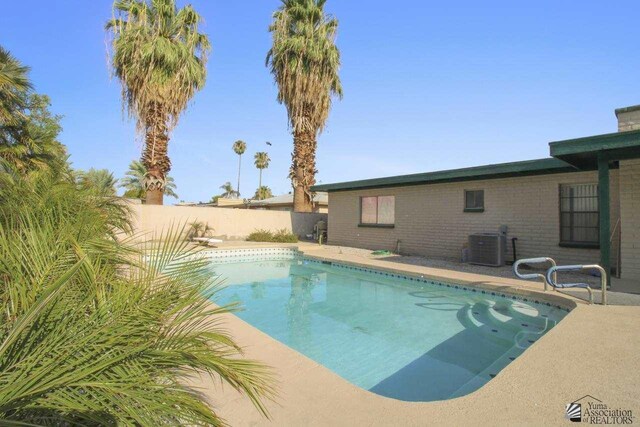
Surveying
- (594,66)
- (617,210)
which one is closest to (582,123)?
(594,66)

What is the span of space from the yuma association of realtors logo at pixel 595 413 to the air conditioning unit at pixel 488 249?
7.88 m

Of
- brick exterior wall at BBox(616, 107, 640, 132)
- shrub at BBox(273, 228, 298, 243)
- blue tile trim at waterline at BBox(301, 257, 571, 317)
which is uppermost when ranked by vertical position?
brick exterior wall at BBox(616, 107, 640, 132)

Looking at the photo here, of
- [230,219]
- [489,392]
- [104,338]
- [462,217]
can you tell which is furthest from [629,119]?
[230,219]

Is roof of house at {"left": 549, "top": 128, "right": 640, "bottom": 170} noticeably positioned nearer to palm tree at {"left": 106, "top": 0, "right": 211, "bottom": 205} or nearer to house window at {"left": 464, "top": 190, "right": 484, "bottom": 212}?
house window at {"left": 464, "top": 190, "right": 484, "bottom": 212}

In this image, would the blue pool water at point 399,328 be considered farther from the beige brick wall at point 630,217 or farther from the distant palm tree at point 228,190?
the distant palm tree at point 228,190

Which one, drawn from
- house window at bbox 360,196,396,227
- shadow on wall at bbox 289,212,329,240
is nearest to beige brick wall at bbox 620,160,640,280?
house window at bbox 360,196,396,227

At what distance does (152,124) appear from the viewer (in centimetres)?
1603

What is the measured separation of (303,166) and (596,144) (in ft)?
46.1

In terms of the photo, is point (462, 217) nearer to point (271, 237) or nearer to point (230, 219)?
point (271, 237)

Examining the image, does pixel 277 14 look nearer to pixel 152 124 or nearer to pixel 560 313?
pixel 152 124

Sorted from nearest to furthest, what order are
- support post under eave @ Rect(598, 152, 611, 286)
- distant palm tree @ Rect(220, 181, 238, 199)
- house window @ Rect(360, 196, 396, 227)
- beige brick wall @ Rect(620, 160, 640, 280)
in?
support post under eave @ Rect(598, 152, 611, 286), beige brick wall @ Rect(620, 160, 640, 280), house window @ Rect(360, 196, 396, 227), distant palm tree @ Rect(220, 181, 238, 199)

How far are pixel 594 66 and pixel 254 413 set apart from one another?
11736 millimetres

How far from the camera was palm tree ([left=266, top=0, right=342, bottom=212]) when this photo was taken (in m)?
18.3

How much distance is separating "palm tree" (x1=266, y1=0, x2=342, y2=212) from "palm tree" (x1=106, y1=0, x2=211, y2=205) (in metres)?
4.13
